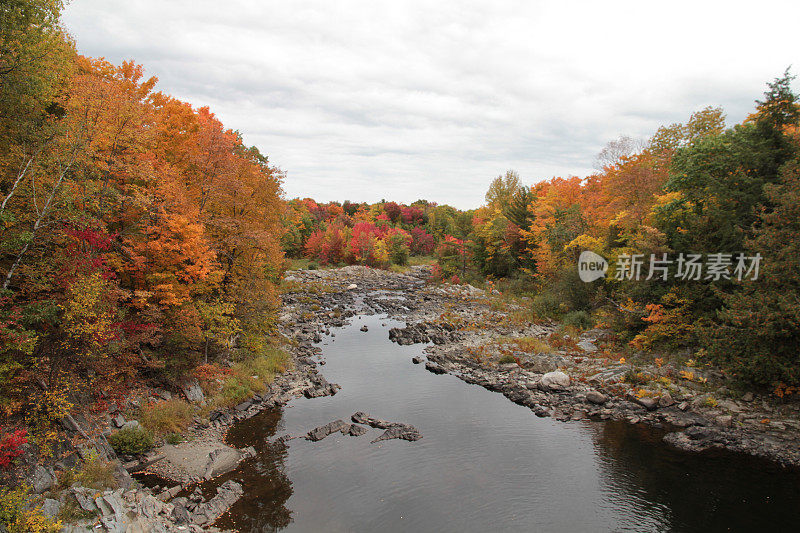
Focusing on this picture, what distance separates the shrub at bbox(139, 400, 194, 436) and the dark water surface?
2.09 metres

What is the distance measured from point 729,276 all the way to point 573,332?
11052 mm

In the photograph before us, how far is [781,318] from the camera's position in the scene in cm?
1553

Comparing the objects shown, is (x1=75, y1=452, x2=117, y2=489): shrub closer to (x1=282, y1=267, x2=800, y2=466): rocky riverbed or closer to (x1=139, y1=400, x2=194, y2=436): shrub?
(x1=139, y1=400, x2=194, y2=436): shrub

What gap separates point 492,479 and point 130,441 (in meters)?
12.5

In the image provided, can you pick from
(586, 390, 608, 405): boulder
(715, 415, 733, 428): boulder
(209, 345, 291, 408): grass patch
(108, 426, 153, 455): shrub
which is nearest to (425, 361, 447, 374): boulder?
(586, 390, 608, 405): boulder

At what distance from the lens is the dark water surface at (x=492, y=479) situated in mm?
12375

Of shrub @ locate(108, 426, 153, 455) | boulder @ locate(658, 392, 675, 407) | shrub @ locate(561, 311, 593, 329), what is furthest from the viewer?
shrub @ locate(561, 311, 593, 329)

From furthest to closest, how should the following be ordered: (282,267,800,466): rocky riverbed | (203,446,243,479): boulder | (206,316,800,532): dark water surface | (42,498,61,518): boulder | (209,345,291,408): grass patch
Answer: (209,345,291,408): grass patch < (282,267,800,466): rocky riverbed < (203,446,243,479): boulder < (206,316,800,532): dark water surface < (42,498,61,518): boulder

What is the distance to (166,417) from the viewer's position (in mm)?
15992

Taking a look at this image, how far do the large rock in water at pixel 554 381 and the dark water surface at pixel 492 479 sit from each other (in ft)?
8.56

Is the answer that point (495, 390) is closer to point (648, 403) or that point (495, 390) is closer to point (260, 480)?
point (648, 403)

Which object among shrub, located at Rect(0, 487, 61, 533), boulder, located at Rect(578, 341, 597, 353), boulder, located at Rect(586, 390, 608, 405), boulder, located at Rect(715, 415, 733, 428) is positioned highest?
boulder, located at Rect(578, 341, 597, 353)

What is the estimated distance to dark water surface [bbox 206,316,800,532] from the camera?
487 inches

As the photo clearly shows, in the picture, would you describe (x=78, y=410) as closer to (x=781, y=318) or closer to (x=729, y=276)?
(x=781, y=318)
